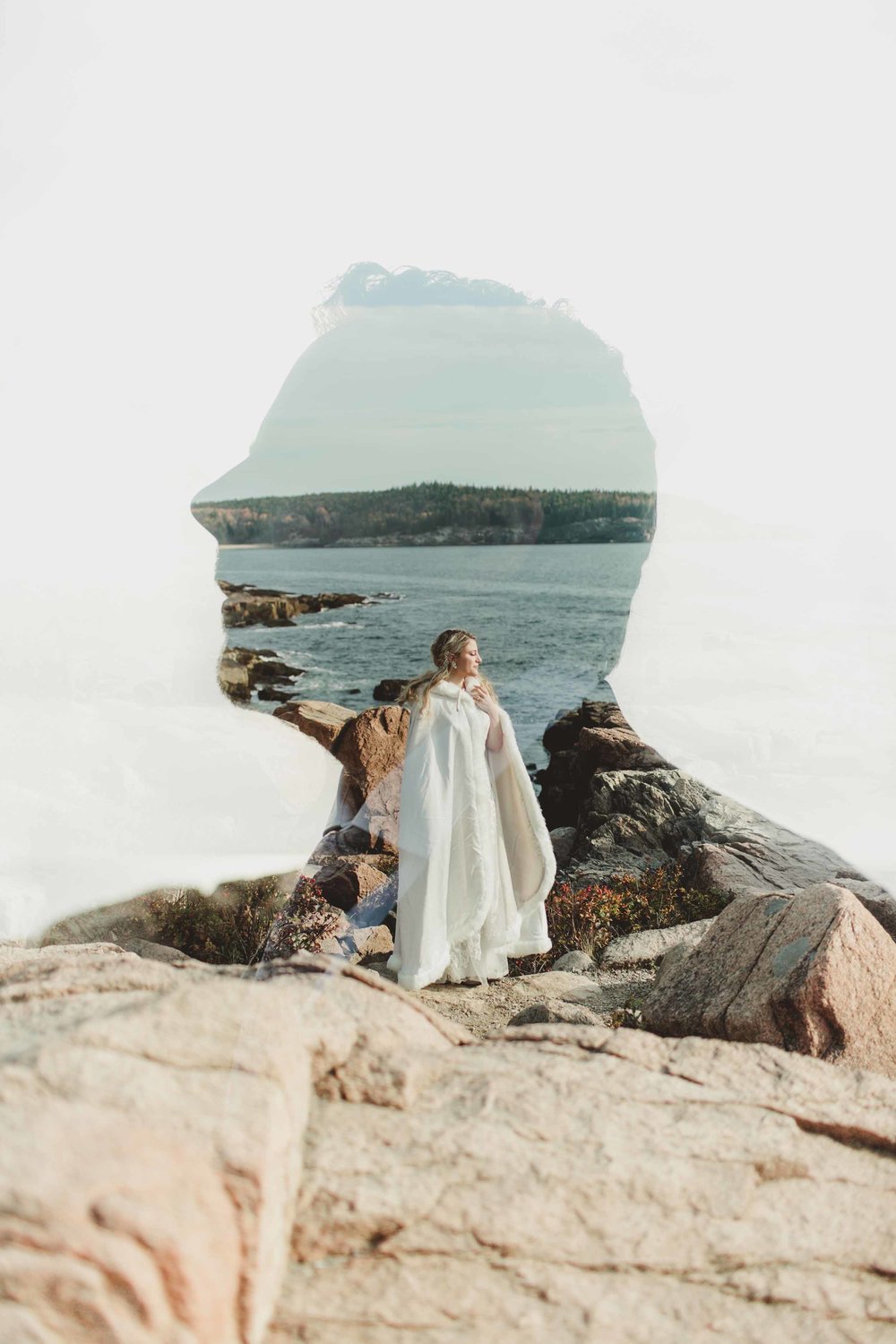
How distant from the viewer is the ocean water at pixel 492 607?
475 centimetres

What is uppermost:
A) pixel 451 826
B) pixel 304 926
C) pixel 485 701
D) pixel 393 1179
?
pixel 485 701

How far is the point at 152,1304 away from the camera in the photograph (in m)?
1.91

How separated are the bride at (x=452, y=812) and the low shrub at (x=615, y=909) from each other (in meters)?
1.07

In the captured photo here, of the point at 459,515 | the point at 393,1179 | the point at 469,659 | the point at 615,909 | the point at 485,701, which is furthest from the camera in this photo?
the point at 615,909

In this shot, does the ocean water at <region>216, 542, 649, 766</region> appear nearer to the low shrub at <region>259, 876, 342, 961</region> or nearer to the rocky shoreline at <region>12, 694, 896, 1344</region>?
the low shrub at <region>259, 876, 342, 961</region>

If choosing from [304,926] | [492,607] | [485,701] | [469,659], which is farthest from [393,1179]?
[485,701]

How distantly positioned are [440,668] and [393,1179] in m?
3.12

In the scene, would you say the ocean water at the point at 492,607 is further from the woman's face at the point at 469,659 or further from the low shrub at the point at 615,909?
the low shrub at the point at 615,909

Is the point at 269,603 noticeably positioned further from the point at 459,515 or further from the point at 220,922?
the point at 220,922

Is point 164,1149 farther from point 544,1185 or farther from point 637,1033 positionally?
point 637,1033

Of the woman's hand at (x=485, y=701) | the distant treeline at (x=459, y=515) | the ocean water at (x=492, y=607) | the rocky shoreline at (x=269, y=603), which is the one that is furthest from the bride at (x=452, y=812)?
the distant treeline at (x=459, y=515)

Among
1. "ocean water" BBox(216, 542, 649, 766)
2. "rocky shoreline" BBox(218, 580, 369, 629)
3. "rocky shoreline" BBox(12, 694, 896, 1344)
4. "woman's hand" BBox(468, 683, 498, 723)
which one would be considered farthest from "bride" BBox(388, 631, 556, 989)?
"rocky shoreline" BBox(12, 694, 896, 1344)

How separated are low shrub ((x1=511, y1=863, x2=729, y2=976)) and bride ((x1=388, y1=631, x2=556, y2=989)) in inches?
42.3

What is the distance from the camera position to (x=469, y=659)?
17.3 ft
